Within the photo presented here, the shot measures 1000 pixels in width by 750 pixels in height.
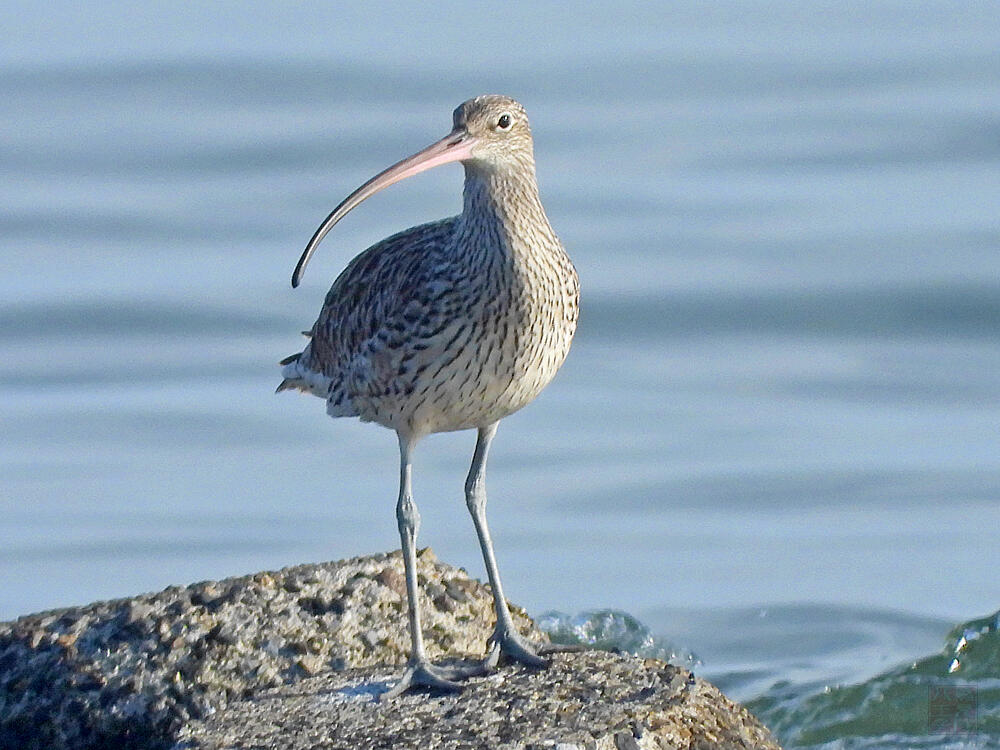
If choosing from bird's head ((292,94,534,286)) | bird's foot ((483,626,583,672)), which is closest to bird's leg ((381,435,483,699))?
bird's foot ((483,626,583,672))

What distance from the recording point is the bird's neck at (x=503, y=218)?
7484 mm

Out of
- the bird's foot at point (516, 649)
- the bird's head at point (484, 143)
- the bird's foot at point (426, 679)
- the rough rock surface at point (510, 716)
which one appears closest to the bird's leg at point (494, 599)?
the bird's foot at point (516, 649)

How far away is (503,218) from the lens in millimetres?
7520

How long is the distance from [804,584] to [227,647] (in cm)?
508

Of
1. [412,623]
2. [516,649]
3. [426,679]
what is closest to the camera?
[426,679]

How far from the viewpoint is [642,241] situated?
15.3 metres

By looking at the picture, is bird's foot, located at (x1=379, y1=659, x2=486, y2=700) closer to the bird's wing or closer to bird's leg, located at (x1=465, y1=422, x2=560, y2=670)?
bird's leg, located at (x1=465, y1=422, x2=560, y2=670)

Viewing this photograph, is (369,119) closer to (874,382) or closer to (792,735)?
(874,382)

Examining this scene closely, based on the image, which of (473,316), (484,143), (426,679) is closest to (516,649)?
(426,679)

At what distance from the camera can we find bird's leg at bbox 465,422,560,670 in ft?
24.3

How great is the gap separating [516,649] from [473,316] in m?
1.17

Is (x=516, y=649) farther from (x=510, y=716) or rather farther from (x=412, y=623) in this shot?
(x=510, y=716)

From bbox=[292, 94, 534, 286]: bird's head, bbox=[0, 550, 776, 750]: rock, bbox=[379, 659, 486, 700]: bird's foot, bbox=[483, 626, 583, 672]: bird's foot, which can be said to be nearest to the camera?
bbox=[0, 550, 776, 750]: rock

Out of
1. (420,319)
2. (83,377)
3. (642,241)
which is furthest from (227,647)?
(642,241)
